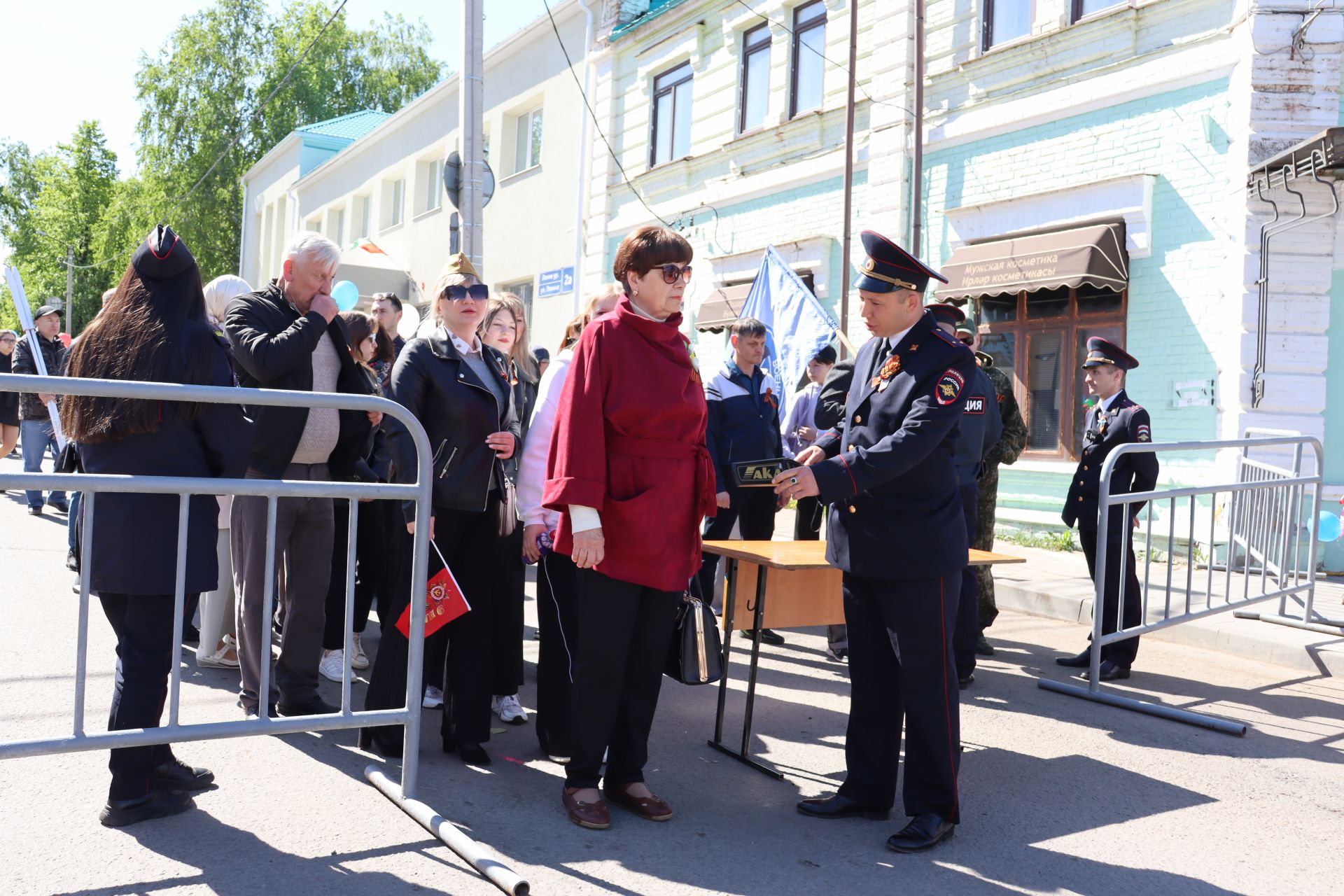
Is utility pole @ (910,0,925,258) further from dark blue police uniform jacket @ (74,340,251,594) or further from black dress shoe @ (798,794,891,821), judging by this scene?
dark blue police uniform jacket @ (74,340,251,594)

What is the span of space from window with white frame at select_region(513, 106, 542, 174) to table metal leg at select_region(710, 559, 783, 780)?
58.2 ft

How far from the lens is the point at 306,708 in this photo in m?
4.80

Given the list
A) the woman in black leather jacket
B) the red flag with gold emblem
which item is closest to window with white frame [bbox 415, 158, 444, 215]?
the woman in black leather jacket

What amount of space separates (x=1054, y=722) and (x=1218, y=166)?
6821 millimetres

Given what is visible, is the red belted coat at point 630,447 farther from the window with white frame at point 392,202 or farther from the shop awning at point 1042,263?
the window with white frame at point 392,202

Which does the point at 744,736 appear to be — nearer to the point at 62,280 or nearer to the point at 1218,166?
the point at 1218,166

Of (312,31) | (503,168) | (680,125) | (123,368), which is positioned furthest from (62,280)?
(123,368)

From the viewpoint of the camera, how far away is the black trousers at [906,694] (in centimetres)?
371

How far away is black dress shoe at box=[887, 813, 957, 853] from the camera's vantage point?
358 cm

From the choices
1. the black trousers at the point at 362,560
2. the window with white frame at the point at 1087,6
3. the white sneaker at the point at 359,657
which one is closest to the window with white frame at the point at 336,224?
the window with white frame at the point at 1087,6

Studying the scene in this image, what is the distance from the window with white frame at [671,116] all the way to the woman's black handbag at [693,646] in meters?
14.1

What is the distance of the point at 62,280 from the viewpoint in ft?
182

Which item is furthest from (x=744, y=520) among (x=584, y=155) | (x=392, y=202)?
(x=392, y=202)

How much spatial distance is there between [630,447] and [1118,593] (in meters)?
3.68
